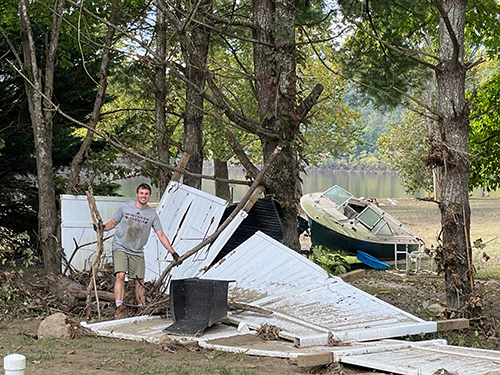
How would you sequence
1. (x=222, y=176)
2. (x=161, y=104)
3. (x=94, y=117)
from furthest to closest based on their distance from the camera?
(x=222, y=176) < (x=161, y=104) < (x=94, y=117)

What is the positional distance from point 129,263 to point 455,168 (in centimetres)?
504

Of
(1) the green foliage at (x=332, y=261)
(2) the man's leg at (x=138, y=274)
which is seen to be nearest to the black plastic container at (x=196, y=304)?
(2) the man's leg at (x=138, y=274)

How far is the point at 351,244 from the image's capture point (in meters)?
19.6

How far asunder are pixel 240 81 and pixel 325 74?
21.1 feet

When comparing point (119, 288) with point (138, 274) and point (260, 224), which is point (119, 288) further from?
point (260, 224)

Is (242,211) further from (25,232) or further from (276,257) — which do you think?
(25,232)

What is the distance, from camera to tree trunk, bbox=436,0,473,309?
9.62m

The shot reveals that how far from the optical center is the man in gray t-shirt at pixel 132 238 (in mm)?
9750

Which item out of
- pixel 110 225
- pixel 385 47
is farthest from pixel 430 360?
pixel 385 47

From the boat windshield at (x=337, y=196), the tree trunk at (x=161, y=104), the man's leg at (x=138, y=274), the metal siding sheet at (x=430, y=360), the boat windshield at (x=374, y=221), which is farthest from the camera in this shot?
the boat windshield at (x=337, y=196)

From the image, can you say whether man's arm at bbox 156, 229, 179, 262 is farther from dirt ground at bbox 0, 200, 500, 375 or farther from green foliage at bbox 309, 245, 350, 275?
green foliage at bbox 309, 245, 350, 275

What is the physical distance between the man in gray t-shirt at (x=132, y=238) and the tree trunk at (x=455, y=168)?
13.3ft

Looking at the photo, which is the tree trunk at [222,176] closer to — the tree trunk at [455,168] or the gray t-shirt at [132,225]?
the gray t-shirt at [132,225]

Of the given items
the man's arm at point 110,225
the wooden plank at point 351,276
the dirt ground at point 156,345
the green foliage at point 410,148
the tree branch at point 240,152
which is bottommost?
the dirt ground at point 156,345
